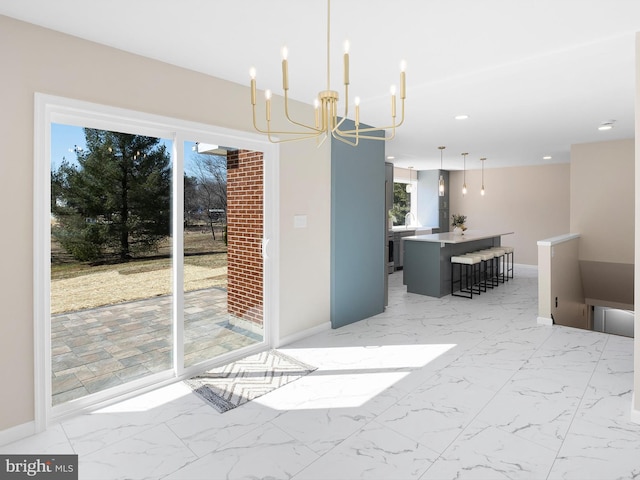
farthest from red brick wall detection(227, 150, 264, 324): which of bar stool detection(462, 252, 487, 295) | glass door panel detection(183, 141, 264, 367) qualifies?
bar stool detection(462, 252, 487, 295)

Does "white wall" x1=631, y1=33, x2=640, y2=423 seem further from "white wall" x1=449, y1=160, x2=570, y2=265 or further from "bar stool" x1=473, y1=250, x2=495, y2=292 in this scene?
"white wall" x1=449, y1=160, x2=570, y2=265

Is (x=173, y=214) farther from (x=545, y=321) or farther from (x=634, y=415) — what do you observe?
(x=545, y=321)

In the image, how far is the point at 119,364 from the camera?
2.93m

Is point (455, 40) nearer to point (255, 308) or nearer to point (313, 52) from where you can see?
point (313, 52)

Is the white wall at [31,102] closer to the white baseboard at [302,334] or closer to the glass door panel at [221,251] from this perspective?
the glass door panel at [221,251]

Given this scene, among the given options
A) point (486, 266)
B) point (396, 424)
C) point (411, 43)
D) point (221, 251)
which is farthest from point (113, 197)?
point (486, 266)

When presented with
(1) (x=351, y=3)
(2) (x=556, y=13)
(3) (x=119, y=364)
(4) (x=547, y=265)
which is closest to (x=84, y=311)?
(3) (x=119, y=364)

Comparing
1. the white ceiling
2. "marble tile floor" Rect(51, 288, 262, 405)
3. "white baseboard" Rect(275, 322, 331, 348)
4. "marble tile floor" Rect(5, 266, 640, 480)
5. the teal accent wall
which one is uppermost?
the white ceiling

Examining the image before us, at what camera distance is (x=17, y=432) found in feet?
7.63

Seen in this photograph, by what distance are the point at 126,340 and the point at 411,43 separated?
3.01m

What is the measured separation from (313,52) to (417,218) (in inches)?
320

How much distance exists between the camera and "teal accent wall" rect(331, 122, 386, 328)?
4.39 meters

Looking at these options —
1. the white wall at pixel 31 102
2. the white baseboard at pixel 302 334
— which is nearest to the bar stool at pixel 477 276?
the white baseboard at pixel 302 334

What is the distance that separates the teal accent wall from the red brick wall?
955 mm
